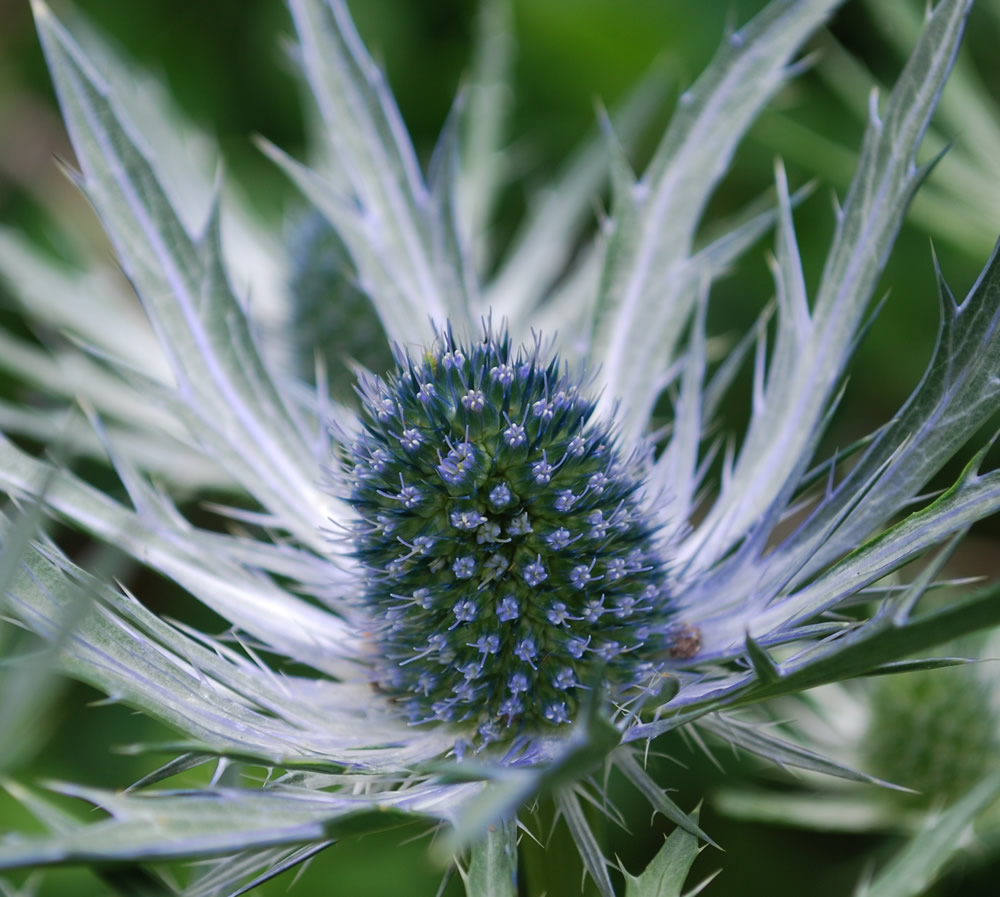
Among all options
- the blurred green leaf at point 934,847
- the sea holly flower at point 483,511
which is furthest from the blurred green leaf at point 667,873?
the blurred green leaf at point 934,847

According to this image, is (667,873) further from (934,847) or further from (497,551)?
(497,551)

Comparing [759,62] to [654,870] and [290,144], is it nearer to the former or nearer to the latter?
[654,870]

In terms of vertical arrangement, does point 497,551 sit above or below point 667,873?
above

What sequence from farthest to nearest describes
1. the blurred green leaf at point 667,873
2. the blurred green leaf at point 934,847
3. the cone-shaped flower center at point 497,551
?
the cone-shaped flower center at point 497,551, the blurred green leaf at point 667,873, the blurred green leaf at point 934,847

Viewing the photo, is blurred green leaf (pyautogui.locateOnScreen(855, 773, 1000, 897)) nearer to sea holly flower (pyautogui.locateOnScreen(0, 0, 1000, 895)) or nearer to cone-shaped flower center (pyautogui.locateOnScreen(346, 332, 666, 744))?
sea holly flower (pyautogui.locateOnScreen(0, 0, 1000, 895))

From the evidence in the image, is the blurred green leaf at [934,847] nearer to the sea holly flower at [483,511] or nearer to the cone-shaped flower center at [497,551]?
the sea holly flower at [483,511]

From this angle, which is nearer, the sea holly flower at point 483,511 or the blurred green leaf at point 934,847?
the blurred green leaf at point 934,847

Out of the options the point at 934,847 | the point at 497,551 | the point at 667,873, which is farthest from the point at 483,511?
the point at 934,847
